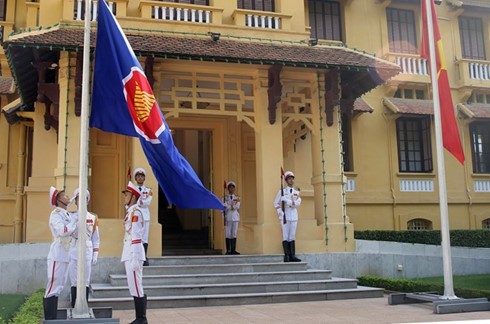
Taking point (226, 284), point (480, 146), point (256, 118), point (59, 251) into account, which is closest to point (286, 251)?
point (226, 284)

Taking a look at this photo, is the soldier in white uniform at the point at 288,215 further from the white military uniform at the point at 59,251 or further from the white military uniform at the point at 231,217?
the white military uniform at the point at 59,251

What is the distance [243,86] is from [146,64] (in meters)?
2.89

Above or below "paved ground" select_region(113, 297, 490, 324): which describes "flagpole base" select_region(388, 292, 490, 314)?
above

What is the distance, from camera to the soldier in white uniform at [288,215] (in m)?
12.7

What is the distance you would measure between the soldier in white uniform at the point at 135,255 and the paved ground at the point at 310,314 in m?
0.72

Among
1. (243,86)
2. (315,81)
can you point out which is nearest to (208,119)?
(243,86)

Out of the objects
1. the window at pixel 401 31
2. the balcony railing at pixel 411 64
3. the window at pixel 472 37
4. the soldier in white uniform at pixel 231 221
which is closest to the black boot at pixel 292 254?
the soldier in white uniform at pixel 231 221

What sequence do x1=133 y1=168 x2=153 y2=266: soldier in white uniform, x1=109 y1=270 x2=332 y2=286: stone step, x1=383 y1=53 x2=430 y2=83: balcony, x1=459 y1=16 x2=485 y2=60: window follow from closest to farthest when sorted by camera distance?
x1=109 y1=270 x2=332 y2=286: stone step → x1=133 y1=168 x2=153 y2=266: soldier in white uniform → x1=383 y1=53 x2=430 y2=83: balcony → x1=459 y1=16 x2=485 y2=60: window

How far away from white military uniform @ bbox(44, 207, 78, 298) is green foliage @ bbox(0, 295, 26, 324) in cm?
107

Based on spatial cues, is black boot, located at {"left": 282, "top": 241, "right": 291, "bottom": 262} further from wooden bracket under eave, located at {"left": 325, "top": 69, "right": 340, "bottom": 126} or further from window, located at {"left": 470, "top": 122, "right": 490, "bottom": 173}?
window, located at {"left": 470, "top": 122, "right": 490, "bottom": 173}

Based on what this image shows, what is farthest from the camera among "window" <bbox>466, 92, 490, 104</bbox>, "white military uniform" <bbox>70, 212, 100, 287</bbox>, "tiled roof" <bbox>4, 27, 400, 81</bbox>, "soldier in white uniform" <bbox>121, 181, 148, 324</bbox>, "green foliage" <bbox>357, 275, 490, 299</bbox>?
"window" <bbox>466, 92, 490, 104</bbox>

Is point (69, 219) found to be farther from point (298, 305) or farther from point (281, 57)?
point (281, 57)

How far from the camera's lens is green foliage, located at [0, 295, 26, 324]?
8680mm

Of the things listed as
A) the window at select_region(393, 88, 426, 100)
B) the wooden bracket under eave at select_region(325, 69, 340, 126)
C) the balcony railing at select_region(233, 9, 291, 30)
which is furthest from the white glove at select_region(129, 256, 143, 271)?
the window at select_region(393, 88, 426, 100)
